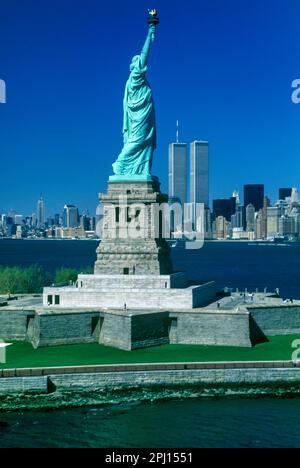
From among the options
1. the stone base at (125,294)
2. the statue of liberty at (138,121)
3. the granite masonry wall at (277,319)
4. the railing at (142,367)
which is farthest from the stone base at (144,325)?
the statue of liberty at (138,121)

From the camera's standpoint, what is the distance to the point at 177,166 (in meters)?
76.4

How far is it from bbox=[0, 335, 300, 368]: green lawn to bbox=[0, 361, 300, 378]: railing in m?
1.35

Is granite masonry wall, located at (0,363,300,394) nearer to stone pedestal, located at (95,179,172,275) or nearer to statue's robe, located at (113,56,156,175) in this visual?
stone pedestal, located at (95,179,172,275)

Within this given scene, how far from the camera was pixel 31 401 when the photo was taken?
99.3ft

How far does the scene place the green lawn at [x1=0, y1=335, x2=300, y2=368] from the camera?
1340 inches

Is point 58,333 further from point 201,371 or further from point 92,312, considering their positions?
point 201,371

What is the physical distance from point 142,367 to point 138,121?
15.8 meters

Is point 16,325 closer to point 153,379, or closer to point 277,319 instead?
point 153,379

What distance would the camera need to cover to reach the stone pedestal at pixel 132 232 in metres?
41.8

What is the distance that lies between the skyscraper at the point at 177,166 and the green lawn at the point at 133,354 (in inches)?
1540

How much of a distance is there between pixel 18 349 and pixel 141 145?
13.4 m
